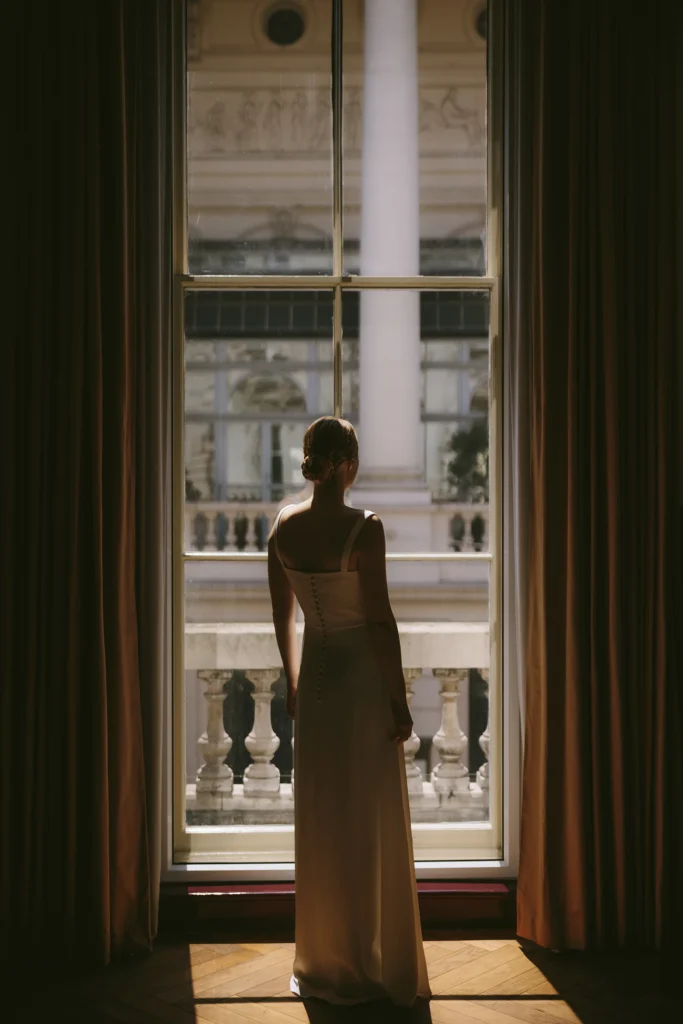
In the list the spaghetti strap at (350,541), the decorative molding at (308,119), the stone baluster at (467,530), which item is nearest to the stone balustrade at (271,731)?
the stone baluster at (467,530)

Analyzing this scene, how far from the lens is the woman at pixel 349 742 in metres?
2.13

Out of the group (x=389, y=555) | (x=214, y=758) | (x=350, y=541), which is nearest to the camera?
(x=350, y=541)

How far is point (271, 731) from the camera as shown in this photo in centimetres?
298

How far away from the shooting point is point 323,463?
214 cm

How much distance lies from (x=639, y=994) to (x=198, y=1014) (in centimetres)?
113

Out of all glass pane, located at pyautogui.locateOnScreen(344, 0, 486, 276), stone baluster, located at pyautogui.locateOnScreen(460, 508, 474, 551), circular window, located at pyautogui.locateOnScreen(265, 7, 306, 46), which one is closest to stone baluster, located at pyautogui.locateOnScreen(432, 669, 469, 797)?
stone baluster, located at pyautogui.locateOnScreen(460, 508, 474, 551)

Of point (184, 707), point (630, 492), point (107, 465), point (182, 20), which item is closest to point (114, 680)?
point (184, 707)

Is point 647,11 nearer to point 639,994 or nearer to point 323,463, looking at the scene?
point 323,463

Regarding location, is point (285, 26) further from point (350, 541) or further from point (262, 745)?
point (262, 745)

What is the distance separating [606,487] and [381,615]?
0.80 metres

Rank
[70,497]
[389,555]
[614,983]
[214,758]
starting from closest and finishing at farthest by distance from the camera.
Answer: [614,983]
[70,497]
[389,555]
[214,758]

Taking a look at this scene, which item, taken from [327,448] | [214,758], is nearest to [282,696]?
[214,758]

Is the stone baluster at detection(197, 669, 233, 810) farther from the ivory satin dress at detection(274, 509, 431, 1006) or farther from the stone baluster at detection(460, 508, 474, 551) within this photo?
the stone baluster at detection(460, 508, 474, 551)

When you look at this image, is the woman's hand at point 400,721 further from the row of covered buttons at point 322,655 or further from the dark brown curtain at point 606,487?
the dark brown curtain at point 606,487
